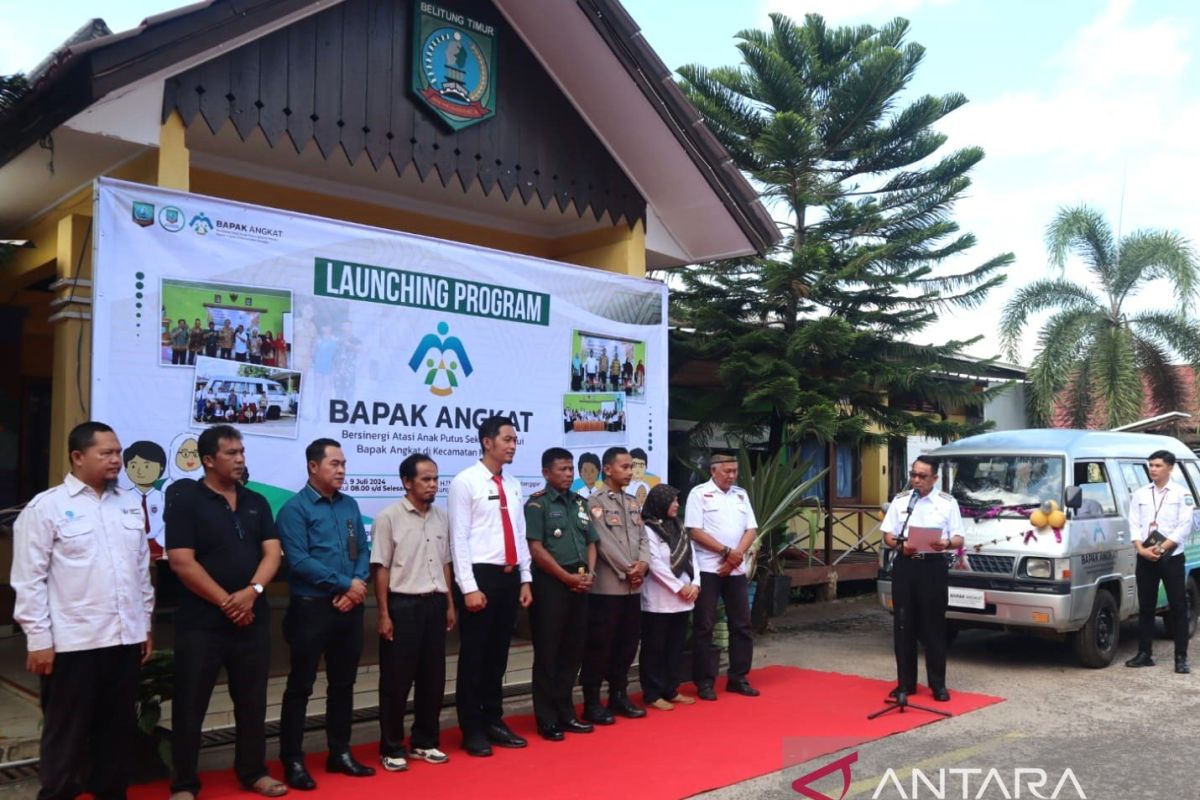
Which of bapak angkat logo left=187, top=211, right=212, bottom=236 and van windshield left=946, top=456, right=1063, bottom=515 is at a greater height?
bapak angkat logo left=187, top=211, right=212, bottom=236

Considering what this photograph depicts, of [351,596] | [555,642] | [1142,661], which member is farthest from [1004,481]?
[351,596]

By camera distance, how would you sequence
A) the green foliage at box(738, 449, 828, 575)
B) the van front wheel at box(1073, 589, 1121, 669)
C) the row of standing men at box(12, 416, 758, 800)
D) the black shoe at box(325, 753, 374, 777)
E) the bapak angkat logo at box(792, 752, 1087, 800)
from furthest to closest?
the green foliage at box(738, 449, 828, 575) < the van front wheel at box(1073, 589, 1121, 669) < the black shoe at box(325, 753, 374, 777) < the bapak angkat logo at box(792, 752, 1087, 800) < the row of standing men at box(12, 416, 758, 800)

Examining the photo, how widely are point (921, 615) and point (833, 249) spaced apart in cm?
605

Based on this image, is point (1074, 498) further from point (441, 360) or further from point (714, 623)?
point (441, 360)

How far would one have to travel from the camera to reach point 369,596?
9.68 meters

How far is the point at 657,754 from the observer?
605 centimetres

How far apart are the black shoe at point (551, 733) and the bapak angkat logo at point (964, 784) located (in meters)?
1.49

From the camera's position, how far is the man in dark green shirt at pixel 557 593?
6.34 meters

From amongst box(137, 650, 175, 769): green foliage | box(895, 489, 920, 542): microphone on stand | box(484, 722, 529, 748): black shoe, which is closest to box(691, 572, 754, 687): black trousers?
box(895, 489, 920, 542): microphone on stand

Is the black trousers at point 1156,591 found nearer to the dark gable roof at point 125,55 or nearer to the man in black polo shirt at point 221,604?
the dark gable roof at point 125,55

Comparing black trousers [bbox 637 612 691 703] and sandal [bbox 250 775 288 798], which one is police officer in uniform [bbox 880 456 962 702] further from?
sandal [bbox 250 775 288 798]

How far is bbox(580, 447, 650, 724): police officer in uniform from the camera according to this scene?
22.1ft

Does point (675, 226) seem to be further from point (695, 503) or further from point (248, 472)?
point (248, 472)

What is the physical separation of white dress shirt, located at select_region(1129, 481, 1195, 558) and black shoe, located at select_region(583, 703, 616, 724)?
5.28 meters
